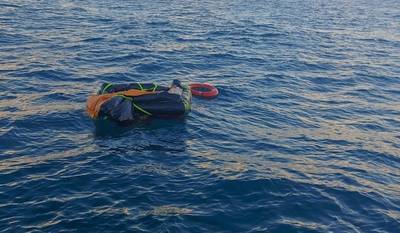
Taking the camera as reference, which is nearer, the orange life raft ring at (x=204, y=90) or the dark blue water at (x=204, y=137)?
the dark blue water at (x=204, y=137)

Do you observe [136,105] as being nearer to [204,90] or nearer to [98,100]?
[98,100]

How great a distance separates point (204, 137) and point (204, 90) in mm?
5242

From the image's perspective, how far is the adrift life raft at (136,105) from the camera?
17.2m

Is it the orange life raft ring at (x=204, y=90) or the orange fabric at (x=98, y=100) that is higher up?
the orange fabric at (x=98, y=100)

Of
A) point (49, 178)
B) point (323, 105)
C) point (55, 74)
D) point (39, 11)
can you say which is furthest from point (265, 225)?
point (39, 11)

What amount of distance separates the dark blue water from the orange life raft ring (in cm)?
54

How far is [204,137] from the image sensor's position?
17.3m

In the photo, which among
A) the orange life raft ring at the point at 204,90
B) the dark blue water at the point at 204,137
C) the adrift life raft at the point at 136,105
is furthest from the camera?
the orange life raft ring at the point at 204,90

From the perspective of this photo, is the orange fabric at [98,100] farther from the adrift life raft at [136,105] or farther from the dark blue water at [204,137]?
the dark blue water at [204,137]

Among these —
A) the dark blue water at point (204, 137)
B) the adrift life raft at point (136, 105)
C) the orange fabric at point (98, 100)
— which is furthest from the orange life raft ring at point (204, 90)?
the orange fabric at point (98, 100)

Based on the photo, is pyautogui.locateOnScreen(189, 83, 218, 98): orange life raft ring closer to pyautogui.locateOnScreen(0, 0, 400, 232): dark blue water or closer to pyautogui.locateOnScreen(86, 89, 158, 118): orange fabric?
pyautogui.locateOnScreen(0, 0, 400, 232): dark blue water

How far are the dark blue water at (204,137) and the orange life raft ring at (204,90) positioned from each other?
1.77 feet

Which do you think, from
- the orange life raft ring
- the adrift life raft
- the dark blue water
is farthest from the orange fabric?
the orange life raft ring

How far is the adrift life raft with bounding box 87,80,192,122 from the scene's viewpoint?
1723cm
